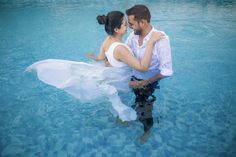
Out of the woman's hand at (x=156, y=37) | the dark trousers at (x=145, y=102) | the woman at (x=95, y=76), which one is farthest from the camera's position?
the dark trousers at (x=145, y=102)

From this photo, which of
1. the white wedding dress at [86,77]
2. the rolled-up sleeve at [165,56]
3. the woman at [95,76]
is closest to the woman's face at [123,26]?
the woman at [95,76]

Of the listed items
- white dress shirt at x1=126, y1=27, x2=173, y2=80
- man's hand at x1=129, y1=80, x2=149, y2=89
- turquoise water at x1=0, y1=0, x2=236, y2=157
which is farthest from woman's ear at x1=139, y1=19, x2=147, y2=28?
turquoise water at x1=0, y1=0, x2=236, y2=157

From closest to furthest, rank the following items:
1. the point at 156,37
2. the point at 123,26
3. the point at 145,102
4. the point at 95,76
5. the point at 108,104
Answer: the point at 156,37, the point at 123,26, the point at 95,76, the point at 145,102, the point at 108,104

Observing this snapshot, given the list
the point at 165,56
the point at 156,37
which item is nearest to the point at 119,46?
the point at 156,37

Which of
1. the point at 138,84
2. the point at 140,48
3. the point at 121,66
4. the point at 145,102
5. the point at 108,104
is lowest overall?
the point at 108,104

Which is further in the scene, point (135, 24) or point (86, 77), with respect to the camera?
point (86, 77)

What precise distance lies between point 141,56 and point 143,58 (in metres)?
0.29

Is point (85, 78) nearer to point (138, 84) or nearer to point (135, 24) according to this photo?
point (138, 84)

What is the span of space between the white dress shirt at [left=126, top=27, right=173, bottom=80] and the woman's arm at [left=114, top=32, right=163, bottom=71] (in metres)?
0.09

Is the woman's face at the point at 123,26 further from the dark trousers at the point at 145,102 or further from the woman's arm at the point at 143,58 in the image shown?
the dark trousers at the point at 145,102

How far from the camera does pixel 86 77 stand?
2.90 meters

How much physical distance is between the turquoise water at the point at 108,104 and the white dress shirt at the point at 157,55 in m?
0.85

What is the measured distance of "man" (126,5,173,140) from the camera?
2.56m

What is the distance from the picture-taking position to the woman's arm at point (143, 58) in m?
2.51
